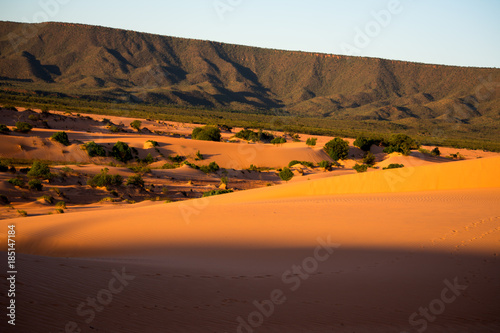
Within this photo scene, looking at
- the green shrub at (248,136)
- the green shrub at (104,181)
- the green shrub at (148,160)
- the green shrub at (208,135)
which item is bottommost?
the green shrub at (104,181)

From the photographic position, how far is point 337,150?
42.2m

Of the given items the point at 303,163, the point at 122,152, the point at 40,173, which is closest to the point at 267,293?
the point at 40,173

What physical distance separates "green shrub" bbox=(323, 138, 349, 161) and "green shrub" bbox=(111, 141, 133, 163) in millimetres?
19579

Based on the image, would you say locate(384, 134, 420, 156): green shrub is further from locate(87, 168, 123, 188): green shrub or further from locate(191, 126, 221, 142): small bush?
locate(87, 168, 123, 188): green shrub

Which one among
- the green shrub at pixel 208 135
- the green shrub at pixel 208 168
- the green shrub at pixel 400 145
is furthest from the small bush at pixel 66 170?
the green shrub at pixel 400 145

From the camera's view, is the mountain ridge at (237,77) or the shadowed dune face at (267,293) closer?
the shadowed dune face at (267,293)

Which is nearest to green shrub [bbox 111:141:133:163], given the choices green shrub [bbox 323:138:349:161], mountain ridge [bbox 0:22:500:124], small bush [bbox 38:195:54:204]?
small bush [bbox 38:195:54:204]

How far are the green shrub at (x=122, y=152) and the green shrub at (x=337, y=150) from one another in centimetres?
1958

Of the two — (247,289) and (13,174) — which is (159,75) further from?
(247,289)

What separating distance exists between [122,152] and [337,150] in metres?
20.8

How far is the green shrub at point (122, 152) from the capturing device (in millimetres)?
31938

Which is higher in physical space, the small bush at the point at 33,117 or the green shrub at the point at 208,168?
the small bush at the point at 33,117

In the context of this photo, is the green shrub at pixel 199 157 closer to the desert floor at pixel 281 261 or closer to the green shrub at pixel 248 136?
the green shrub at pixel 248 136

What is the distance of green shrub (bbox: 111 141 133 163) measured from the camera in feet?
105
